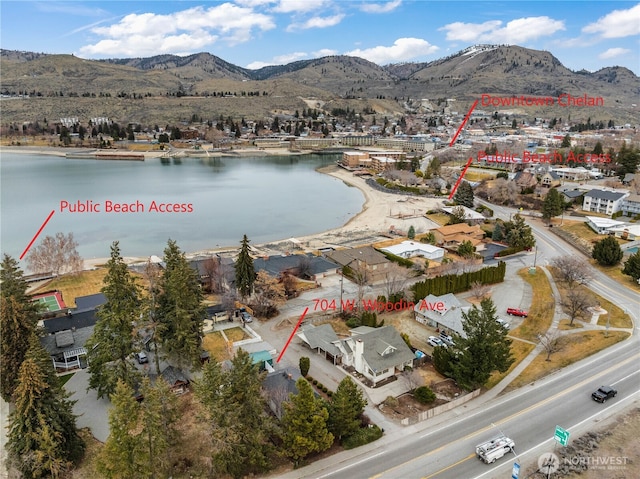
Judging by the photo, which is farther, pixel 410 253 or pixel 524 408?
pixel 410 253

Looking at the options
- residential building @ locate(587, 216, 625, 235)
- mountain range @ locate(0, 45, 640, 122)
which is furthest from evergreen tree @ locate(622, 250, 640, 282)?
mountain range @ locate(0, 45, 640, 122)

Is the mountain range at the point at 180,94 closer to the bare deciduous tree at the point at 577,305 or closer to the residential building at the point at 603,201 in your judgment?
the residential building at the point at 603,201

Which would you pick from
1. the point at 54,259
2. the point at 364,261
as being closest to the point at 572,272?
the point at 364,261

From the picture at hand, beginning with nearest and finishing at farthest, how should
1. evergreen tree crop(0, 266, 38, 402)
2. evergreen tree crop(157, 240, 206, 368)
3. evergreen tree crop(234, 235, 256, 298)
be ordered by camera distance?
evergreen tree crop(0, 266, 38, 402)
evergreen tree crop(157, 240, 206, 368)
evergreen tree crop(234, 235, 256, 298)

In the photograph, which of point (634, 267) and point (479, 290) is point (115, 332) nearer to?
point (479, 290)

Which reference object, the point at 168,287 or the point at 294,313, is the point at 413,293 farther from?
the point at 168,287

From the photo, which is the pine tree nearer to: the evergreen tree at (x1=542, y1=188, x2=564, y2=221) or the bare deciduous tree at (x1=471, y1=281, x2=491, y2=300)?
the bare deciduous tree at (x1=471, y1=281, x2=491, y2=300)

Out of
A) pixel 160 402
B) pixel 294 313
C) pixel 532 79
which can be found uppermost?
pixel 532 79

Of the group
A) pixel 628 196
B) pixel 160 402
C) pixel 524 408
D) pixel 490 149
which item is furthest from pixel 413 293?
pixel 490 149
